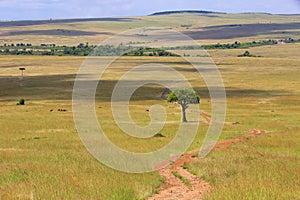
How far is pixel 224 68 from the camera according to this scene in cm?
16838

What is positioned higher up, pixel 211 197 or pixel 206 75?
pixel 211 197

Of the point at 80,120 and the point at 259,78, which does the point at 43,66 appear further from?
the point at 80,120

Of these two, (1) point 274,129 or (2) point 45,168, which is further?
(1) point 274,129

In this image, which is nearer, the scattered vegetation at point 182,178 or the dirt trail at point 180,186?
the dirt trail at point 180,186

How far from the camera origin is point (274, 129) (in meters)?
46.1

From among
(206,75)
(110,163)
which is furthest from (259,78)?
(110,163)

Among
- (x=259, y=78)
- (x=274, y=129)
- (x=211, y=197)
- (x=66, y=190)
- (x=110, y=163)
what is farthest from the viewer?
(x=259, y=78)

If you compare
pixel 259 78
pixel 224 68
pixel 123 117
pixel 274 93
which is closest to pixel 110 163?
pixel 123 117

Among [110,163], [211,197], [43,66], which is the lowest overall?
[43,66]

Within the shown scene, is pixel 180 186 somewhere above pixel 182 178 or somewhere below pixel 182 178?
above

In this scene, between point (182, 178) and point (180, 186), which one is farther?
point (182, 178)

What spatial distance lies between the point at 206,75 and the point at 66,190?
427ft

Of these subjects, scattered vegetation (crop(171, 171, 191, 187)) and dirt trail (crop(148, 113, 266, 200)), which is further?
scattered vegetation (crop(171, 171, 191, 187))

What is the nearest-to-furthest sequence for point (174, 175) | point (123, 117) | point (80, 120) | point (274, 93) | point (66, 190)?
point (66, 190)
point (174, 175)
point (80, 120)
point (123, 117)
point (274, 93)
